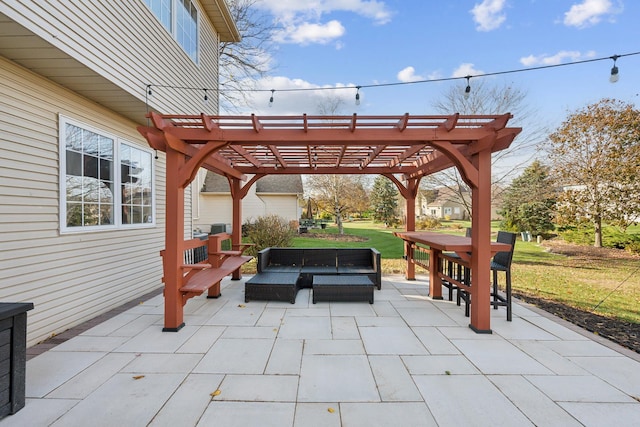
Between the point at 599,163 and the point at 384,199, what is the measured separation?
17.2 m

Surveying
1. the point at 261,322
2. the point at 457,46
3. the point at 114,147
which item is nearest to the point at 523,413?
the point at 261,322

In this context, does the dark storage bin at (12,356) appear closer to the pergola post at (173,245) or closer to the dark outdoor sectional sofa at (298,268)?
the pergola post at (173,245)

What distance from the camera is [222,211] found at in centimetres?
1598

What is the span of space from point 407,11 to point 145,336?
33.1 ft

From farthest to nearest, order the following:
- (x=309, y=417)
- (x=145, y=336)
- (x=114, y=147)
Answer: (x=114, y=147) < (x=145, y=336) < (x=309, y=417)

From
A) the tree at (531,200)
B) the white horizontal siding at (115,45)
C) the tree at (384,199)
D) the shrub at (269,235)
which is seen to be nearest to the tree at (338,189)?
the tree at (384,199)

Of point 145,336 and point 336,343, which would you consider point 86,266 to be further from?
point 336,343

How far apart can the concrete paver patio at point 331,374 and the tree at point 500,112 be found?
8187 mm

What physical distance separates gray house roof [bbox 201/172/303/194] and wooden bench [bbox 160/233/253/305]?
977 centimetres

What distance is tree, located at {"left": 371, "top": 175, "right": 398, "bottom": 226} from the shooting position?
27391mm

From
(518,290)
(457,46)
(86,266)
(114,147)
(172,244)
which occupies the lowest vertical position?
(518,290)

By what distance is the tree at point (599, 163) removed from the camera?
10.6 metres

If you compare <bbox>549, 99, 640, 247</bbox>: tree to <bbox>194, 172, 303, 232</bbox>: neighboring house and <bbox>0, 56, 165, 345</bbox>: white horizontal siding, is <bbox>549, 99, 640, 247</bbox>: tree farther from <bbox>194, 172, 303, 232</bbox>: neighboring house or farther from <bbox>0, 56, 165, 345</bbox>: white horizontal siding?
<bbox>0, 56, 165, 345</bbox>: white horizontal siding

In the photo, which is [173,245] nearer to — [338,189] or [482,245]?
[482,245]
